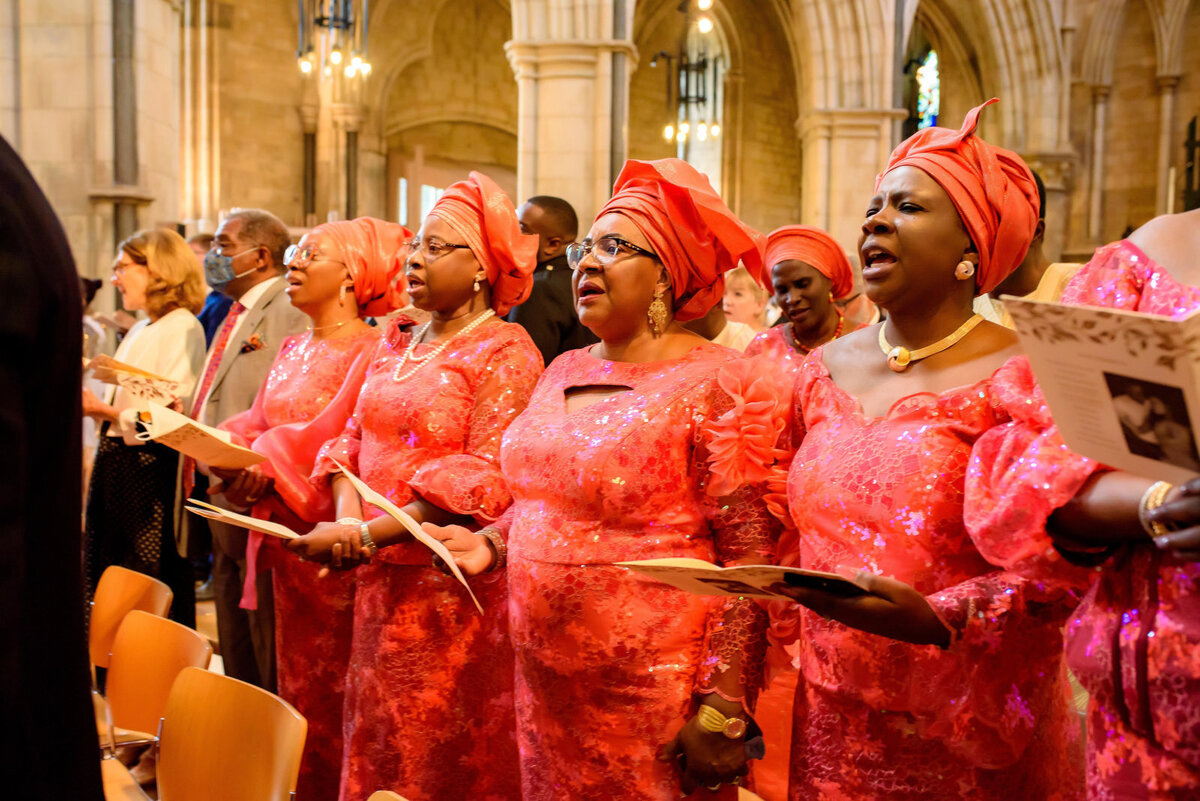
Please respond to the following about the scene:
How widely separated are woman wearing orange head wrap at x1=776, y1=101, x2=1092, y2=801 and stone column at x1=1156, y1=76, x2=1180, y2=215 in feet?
58.4

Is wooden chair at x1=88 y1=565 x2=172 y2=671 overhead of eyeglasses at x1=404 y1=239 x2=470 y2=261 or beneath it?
beneath

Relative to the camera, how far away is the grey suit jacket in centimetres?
408

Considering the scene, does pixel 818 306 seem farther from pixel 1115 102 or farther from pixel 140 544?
pixel 1115 102

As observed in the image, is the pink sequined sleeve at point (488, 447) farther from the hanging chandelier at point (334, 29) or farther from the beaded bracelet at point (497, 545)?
the hanging chandelier at point (334, 29)

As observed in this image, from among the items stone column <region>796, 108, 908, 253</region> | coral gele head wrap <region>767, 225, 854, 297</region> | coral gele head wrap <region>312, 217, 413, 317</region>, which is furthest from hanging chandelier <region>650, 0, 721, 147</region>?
coral gele head wrap <region>312, 217, 413, 317</region>

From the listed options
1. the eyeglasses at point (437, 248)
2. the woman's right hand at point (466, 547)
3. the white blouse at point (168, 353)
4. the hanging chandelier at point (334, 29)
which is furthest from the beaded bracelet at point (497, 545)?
the hanging chandelier at point (334, 29)

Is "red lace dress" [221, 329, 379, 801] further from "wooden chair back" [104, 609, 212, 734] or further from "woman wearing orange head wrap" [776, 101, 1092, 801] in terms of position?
"woman wearing orange head wrap" [776, 101, 1092, 801]

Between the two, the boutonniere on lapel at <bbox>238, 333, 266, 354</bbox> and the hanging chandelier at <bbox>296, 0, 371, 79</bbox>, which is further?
the hanging chandelier at <bbox>296, 0, 371, 79</bbox>

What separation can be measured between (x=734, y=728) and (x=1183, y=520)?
950 mm

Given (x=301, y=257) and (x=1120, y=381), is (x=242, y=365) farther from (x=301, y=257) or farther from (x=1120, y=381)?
(x=1120, y=381)

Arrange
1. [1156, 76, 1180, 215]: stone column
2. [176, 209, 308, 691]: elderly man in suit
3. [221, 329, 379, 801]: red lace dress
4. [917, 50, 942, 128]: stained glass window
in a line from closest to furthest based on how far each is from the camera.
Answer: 1. [221, 329, 379, 801]: red lace dress
2. [176, 209, 308, 691]: elderly man in suit
3. [1156, 76, 1180, 215]: stone column
4. [917, 50, 942, 128]: stained glass window

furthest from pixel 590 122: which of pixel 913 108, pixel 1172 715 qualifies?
pixel 913 108

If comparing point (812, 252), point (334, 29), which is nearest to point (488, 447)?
point (812, 252)

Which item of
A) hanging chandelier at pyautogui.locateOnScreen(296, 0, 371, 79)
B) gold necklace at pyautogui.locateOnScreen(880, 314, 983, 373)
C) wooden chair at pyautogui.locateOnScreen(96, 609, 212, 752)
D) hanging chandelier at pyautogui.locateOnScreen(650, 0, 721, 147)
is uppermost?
hanging chandelier at pyautogui.locateOnScreen(650, 0, 721, 147)
